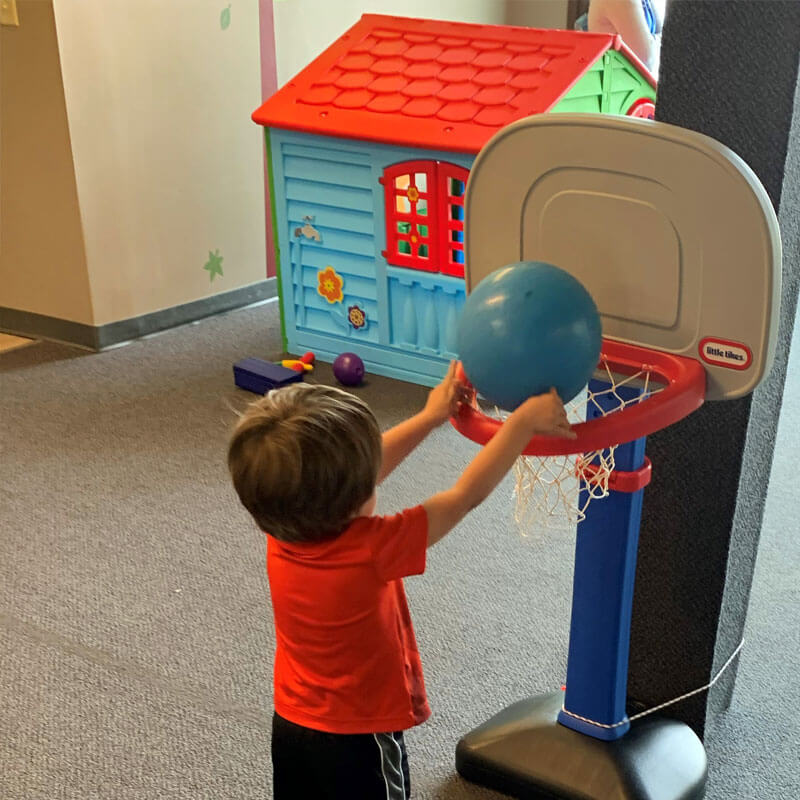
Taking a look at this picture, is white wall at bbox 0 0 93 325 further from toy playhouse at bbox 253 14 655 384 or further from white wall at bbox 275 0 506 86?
white wall at bbox 275 0 506 86

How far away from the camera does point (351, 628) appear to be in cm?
112

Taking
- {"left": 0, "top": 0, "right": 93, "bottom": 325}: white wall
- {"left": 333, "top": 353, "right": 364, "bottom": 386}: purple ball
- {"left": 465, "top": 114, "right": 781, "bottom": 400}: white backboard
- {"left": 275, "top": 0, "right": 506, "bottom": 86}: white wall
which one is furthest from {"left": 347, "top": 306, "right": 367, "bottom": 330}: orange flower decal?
{"left": 465, "top": 114, "right": 781, "bottom": 400}: white backboard

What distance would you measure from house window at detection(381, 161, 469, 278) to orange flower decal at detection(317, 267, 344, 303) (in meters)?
0.22

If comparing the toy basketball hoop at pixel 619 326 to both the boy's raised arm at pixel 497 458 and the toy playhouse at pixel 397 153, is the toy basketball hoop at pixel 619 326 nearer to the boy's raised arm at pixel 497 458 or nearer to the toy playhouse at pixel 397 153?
the boy's raised arm at pixel 497 458

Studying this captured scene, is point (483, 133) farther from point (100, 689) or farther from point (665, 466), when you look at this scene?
point (100, 689)

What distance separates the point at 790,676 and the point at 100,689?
1.18 metres

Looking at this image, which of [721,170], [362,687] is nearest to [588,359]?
[721,170]

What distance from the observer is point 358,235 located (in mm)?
3057

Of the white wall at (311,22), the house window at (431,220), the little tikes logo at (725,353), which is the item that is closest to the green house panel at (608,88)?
the house window at (431,220)

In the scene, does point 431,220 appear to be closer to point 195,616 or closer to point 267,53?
point 267,53

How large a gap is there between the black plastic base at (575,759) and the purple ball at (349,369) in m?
1.52

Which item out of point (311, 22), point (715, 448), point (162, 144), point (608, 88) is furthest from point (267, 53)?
point (715, 448)

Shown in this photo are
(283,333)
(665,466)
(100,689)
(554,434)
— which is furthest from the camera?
(283,333)

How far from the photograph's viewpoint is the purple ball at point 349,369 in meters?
3.01
